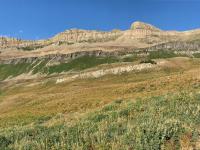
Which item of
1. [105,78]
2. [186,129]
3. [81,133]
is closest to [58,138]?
[81,133]

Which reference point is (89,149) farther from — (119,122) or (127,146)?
(119,122)

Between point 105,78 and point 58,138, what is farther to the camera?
point 105,78

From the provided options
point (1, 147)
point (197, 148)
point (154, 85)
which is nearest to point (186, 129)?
point (197, 148)

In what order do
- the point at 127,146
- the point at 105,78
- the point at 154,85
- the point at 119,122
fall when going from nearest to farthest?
1. the point at 127,146
2. the point at 119,122
3. the point at 154,85
4. the point at 105,78

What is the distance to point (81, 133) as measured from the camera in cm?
1723

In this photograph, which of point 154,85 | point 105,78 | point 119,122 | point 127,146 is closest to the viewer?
point 127,146

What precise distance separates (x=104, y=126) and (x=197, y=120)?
4.36m

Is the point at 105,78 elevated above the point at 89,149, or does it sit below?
below

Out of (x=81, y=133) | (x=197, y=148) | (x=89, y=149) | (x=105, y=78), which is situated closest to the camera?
(x=197, y=148)

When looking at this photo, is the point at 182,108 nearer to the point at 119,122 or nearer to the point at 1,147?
the point at 119,122

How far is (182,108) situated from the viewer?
19.6m

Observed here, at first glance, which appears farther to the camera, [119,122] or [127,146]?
[119,122]

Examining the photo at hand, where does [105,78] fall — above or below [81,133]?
below

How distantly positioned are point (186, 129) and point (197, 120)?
1526 mm
